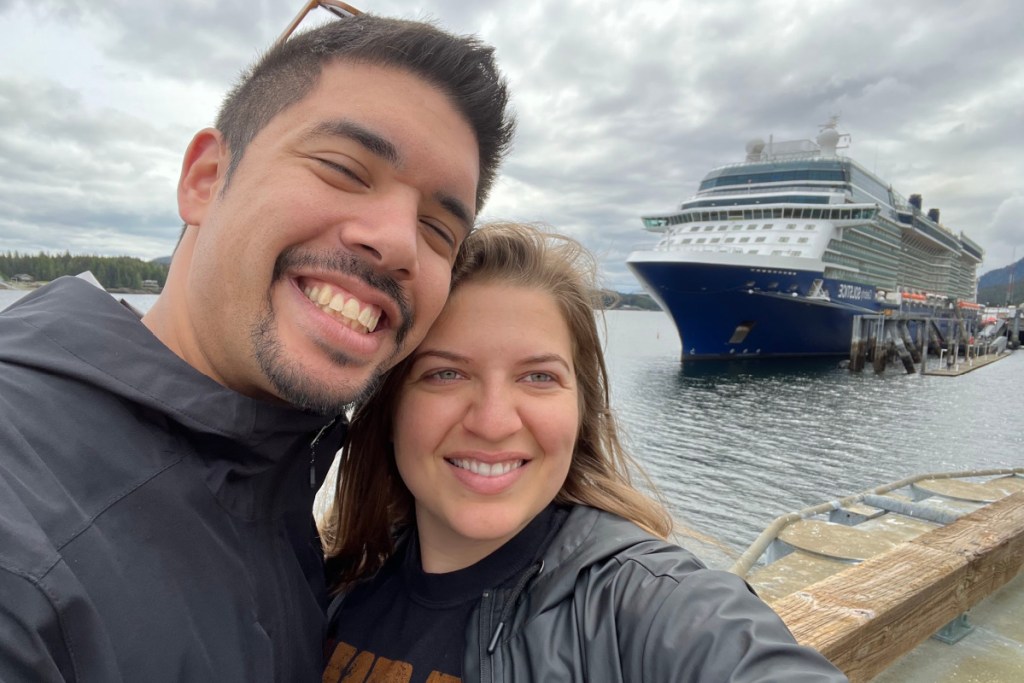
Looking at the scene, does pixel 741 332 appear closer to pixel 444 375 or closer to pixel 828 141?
pixel 828 141

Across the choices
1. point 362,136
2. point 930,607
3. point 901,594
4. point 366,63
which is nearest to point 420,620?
point 362,136

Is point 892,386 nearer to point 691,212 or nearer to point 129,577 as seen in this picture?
point 691,212

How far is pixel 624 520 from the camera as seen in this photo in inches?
60.1

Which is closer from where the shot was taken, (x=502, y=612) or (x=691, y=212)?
(x=502, y=612)

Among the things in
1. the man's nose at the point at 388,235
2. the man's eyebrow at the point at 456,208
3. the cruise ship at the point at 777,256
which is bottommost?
the man's nose at the point at 388,235

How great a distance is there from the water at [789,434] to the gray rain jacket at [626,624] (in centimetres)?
385

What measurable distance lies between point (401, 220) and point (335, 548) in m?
1.04

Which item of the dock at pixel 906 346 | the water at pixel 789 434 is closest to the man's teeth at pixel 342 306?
the water at pixel 789 434

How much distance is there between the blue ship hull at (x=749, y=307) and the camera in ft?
95.9

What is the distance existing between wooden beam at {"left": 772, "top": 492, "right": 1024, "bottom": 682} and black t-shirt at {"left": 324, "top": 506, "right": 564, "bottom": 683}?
95 cm

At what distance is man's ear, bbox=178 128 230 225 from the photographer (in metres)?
1.38

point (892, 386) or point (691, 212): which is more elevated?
point (691, 212)

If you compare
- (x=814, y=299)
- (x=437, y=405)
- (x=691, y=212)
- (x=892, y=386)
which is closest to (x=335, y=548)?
(x=437, y=405)

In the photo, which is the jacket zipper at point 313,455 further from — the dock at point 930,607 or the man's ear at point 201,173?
the dock at point 930,607
